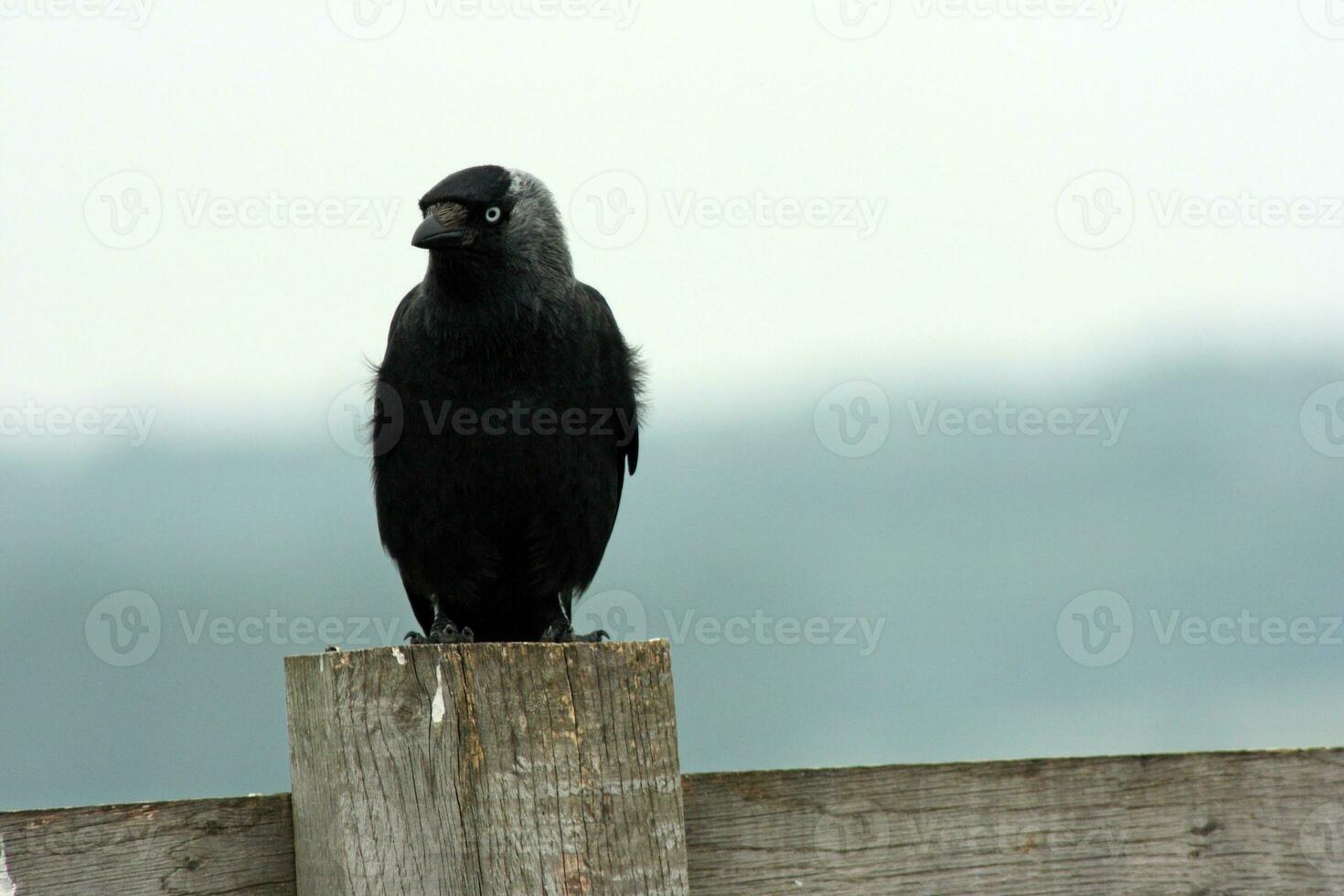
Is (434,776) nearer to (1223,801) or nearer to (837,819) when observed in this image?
(837,819)

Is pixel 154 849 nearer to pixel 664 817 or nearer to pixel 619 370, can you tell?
pixel 664 817

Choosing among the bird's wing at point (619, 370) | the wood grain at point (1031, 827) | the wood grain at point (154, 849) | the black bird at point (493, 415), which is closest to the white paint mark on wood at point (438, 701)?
the wood grain at point (154, 849)

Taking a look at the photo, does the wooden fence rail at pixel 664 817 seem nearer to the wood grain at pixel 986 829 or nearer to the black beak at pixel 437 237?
the wood grain at pixel 986 829

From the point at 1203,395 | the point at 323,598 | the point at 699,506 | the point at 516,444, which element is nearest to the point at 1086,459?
the point at 1203,395

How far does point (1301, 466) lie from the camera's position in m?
140

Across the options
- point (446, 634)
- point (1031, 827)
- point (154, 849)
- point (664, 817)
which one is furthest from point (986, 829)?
point (446, 634)

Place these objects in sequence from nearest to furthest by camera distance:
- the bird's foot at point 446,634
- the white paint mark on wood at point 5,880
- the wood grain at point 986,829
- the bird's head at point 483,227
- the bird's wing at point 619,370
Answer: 1. the white paint mark on wood at point 5,880
2. the wood grain at point 986,829
3. the bird's head at point 483,227
4. the bird's foot at point 446,634
5. the bird's wing at point 619,370

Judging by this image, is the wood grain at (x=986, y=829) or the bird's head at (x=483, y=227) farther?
the bird's head at (x=483, y=227)

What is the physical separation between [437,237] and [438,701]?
353 cm

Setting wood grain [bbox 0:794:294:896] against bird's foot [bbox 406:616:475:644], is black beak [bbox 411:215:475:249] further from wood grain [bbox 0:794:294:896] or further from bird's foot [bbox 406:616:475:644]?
wood grain [bbox 0:794:294:896]

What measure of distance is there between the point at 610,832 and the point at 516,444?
3341 mm

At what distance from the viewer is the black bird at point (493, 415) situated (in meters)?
5.52

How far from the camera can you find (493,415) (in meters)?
5.49

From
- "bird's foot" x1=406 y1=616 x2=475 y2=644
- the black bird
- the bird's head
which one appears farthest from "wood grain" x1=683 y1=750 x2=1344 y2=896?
the bird's head
